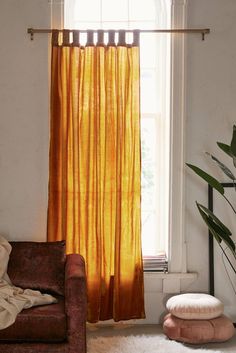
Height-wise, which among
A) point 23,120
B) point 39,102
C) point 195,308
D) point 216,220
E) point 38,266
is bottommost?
point 195,308

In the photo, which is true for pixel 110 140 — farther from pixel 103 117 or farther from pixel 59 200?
pixel 59 200

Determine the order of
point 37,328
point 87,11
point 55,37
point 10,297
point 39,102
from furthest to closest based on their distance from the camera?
point 87,11
point 39,102
point 55,37
point 10,297
point 37,328

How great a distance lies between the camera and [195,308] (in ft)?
14.0

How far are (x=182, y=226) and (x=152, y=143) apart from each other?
702 millimetres

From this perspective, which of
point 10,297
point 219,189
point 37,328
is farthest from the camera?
point 219,189

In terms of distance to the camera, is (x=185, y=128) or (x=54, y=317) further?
(x=185, y=128)

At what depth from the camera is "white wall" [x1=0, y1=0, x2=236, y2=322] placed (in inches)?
182

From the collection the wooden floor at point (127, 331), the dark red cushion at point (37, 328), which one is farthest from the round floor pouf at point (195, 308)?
the dark red cushion at point (37, 328)

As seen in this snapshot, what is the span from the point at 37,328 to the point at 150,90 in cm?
211

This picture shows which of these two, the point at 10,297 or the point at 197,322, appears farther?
the point at 197,322

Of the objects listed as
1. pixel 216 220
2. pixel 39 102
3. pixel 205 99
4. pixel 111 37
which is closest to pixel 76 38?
pixel 111 37

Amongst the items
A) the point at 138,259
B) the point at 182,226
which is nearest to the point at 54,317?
the point at 138,259

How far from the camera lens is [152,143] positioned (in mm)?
4914

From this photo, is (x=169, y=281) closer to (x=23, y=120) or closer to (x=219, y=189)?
(x=219, y=189)
